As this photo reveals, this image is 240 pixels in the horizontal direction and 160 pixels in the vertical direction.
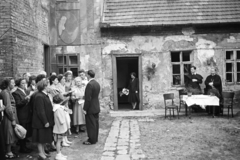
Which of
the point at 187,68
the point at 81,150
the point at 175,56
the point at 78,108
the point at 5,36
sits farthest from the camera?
the point at 175,56

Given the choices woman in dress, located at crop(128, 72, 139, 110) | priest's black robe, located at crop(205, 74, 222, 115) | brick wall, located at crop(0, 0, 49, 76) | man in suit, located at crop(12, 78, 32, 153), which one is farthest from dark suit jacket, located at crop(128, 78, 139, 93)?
man in suit, located at crop(12, 78, 32, 153)

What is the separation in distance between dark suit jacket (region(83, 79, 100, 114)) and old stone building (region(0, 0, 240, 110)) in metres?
4.81

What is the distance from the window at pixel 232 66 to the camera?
11.3 metres

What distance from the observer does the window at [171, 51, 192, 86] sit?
11.5 metres

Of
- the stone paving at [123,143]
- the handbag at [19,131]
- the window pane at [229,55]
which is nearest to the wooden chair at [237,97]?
the window pane at [229,55]

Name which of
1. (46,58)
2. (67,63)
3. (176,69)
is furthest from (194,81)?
(46,58)

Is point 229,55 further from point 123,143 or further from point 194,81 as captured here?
point 123,143

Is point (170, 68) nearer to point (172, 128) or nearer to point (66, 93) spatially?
point (172, 128)

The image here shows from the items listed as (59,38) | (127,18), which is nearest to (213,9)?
(127,18)

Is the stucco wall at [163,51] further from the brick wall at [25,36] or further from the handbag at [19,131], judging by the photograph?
the handbag at [19,131]

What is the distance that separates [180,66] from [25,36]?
6717 mm

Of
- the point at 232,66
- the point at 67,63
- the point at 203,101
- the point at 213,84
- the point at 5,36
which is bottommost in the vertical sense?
the point at 203,101

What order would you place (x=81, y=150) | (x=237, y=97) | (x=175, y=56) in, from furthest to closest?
(x=175, y=56) < (x=237, y=97) < (x=81, y=150)

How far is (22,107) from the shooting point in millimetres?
6012
